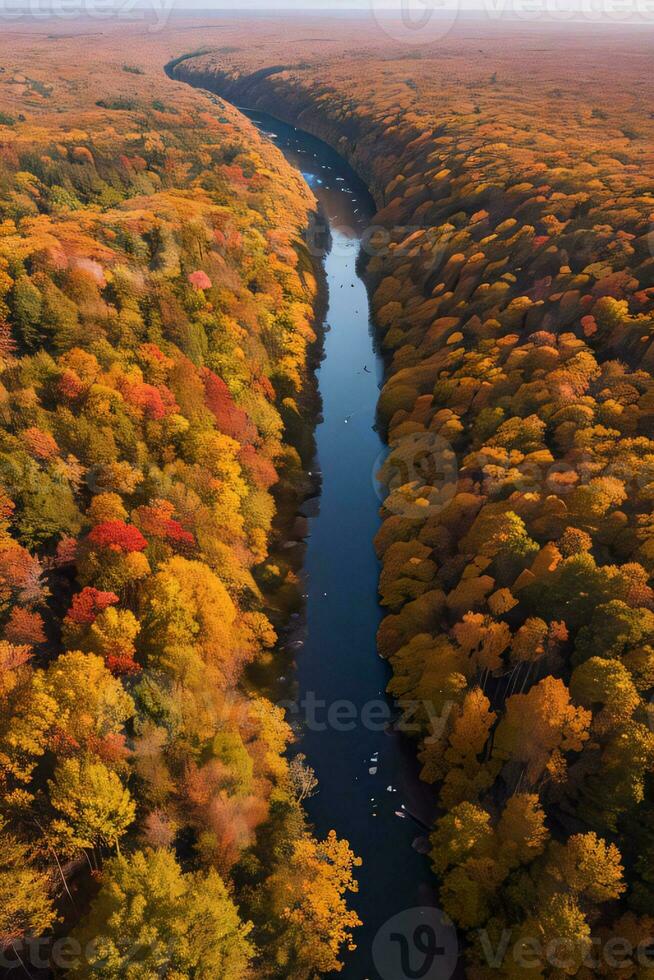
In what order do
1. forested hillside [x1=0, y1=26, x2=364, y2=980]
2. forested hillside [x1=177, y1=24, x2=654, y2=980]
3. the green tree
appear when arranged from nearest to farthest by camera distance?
the green tree → forested hillside [x1=0, y1=26, x2=364, y2=980] → forested hillside [x1=177, y1=24, x2=654, y2=980]

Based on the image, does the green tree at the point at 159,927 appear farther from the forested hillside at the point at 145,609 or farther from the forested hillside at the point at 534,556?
the forested hillside at the point at 534,556

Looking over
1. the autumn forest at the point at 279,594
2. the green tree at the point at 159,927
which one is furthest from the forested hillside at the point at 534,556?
the green tree at the point at 159,927

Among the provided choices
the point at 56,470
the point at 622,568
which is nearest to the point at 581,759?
the point at 622,568

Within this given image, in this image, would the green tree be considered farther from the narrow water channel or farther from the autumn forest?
the narrow water channel

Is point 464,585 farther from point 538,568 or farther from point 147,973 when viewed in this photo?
point 147,973

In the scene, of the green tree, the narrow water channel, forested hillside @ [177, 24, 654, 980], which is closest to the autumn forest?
the green tree

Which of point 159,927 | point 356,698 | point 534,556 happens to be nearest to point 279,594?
point 356,698
